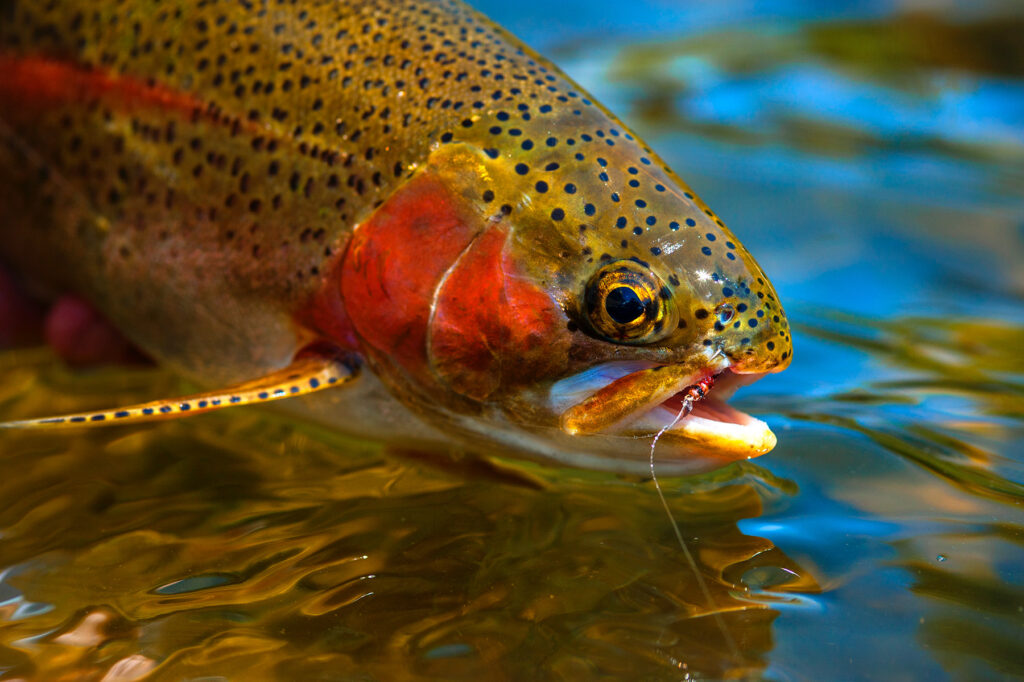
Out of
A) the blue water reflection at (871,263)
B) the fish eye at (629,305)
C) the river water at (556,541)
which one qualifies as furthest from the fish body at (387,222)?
the blue water reflection at (871,263)

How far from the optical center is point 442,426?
9.54 ft

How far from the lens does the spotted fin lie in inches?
104

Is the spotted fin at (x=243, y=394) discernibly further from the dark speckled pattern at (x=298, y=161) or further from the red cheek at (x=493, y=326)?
the red cheek at (x=493, y=326)

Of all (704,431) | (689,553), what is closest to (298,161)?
(704,431)

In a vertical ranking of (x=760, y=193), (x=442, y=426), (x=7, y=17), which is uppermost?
(x=7, y=17)

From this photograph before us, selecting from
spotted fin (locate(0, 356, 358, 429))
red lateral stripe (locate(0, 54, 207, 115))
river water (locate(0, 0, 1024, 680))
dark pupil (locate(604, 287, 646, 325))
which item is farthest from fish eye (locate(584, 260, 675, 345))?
red lateral stripe (locate(0, 54, 207, 115))

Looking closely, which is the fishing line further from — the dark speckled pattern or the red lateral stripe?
the red lateral stripe

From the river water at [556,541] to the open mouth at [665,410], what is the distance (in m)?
0.33

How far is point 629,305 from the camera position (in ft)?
8.23

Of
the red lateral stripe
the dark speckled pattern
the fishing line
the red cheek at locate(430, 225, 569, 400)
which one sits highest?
the red lateral stripe

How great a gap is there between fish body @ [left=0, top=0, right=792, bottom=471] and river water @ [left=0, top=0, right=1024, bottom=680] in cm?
26

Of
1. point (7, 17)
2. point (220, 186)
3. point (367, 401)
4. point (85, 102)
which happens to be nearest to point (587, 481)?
point (367, 401)

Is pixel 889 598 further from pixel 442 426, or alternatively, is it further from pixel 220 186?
pixel 220 186

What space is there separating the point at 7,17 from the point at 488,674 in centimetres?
288
